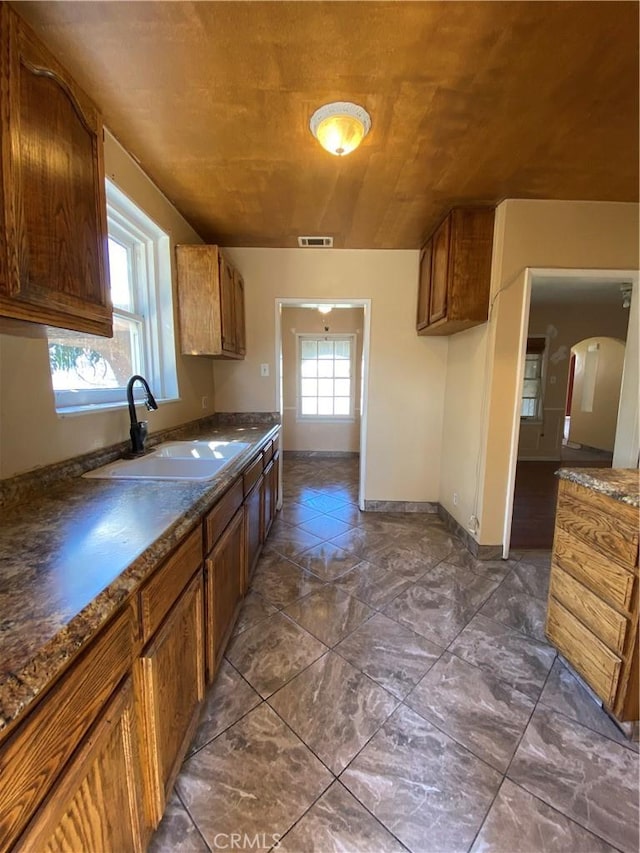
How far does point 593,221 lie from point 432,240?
3.34ft

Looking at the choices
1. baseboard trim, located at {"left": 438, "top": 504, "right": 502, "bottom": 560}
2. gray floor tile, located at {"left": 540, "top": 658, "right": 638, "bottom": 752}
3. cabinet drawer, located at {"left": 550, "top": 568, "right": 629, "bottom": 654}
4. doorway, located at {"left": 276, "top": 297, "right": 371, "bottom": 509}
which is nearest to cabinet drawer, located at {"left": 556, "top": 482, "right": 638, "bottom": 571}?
cabinet drawer, located at {"left": 550, "top": 568, "right": 629, "bottom": 654}

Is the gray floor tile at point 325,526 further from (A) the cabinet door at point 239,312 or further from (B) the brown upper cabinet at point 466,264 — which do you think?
(B) the brown upper cabinet at point 466,264

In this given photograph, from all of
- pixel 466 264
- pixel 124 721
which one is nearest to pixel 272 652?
pixel 124 721

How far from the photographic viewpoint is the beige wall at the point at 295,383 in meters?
5.41

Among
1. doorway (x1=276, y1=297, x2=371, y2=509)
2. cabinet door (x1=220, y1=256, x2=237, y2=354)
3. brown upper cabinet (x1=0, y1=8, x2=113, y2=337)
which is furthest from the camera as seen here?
doorway (x1=276, y1=297, x2=371, y2=509)

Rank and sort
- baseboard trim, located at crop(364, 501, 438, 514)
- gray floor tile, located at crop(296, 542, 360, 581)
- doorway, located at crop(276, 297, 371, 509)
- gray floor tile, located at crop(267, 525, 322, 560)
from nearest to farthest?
1. gray floor tile, located at crop(296, 542, 360, 581)
2. gray floor tile, located at crop(267, 525, 322, 560)
3. baseboard trim, located at crop(364, 501, 438, 514)
4. doorway, located at crop(276, 297, 371, 509)

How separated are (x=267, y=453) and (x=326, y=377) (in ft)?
10.8

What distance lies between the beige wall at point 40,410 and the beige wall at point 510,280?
2277mm

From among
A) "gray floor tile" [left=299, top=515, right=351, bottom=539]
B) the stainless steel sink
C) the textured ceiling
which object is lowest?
"gray floor tile" [left=299, top=515, right=351, bottom=539]

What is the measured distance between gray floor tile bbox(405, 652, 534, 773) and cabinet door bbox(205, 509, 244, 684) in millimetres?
834

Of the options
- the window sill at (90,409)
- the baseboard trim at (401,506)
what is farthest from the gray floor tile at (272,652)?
the baseboard trim at (401,506)

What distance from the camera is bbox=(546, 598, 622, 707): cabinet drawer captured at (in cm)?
132

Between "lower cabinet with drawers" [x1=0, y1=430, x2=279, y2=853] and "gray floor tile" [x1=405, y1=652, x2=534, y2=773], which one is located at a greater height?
"lower cabinet with drawers" [x1=0, y1=430, x2=279, y2=853]

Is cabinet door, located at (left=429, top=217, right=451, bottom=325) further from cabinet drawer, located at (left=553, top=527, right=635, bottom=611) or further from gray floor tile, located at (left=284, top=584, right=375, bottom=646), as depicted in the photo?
gray floor tile, located at (left=284, top=584, right=375, bottom=646)
